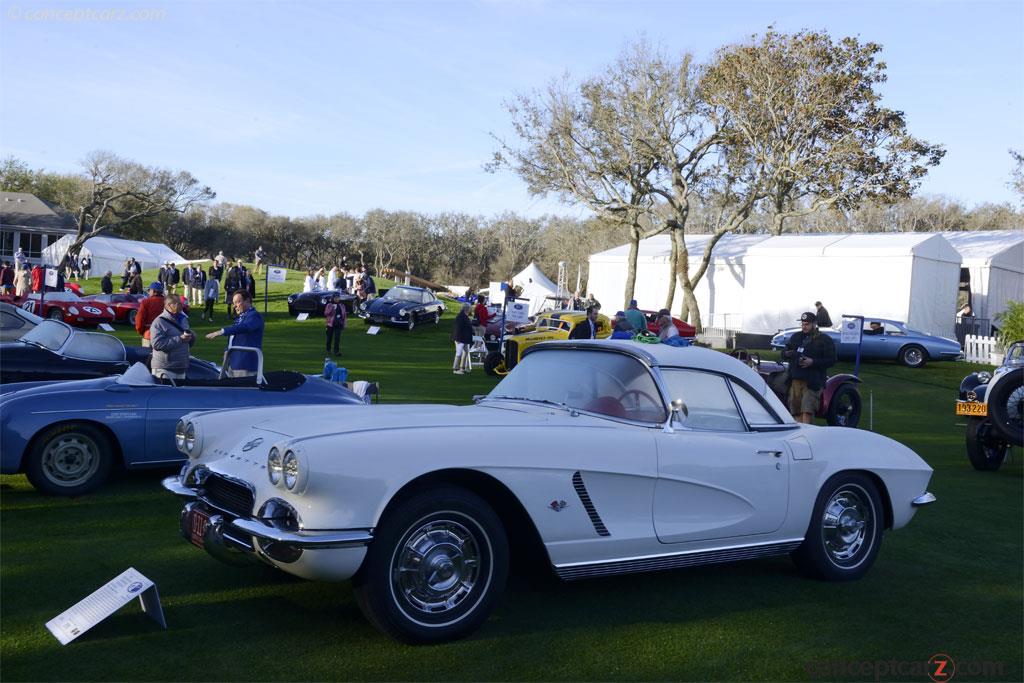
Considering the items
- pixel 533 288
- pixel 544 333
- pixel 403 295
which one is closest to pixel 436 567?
pixel 544 333

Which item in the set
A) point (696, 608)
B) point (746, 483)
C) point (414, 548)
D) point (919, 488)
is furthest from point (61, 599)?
point (919, 488)

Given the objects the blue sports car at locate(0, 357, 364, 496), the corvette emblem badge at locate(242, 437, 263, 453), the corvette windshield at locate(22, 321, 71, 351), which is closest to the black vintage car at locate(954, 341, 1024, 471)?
the blue sports car at locate(0, 357, 364, 496)

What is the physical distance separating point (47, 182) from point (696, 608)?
3176 inches

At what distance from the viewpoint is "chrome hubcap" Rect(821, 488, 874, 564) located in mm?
5719

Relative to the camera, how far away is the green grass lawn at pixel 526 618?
13.2 ft

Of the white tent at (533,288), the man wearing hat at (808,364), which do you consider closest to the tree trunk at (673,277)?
the white tent at (533,288)

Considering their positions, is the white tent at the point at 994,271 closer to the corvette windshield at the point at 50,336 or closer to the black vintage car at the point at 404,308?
the black vintage car at the point at 404,308

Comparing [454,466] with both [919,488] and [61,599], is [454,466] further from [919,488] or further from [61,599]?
[919,488]

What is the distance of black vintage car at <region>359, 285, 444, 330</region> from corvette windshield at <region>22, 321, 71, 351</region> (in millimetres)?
19874

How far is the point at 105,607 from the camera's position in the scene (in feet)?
13.9

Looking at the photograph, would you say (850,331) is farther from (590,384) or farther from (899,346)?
(590,384)

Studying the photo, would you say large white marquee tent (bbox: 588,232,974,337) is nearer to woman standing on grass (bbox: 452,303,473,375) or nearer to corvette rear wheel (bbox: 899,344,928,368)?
corvette rear wheel (bbox: 899,344,928,368)

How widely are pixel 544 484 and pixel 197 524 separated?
1.73m

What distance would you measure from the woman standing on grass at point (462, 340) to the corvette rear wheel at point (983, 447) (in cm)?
1176
